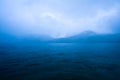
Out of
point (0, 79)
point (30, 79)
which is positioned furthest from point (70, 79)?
point (0, 79)

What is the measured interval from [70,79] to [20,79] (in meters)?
9.99

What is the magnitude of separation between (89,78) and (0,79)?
702 inches

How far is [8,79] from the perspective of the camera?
25562 mm

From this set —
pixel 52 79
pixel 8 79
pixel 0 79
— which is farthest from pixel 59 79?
pixel 0 79

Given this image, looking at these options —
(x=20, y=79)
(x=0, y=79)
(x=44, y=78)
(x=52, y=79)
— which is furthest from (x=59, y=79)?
(x=0, y=79)

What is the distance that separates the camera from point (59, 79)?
25.8 m

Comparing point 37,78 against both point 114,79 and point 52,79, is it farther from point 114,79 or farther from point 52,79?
point 114,79

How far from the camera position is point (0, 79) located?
25.5 metres

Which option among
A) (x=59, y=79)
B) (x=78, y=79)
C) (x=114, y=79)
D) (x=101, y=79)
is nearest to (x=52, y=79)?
(x=59, y=79)

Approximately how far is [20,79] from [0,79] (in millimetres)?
3965

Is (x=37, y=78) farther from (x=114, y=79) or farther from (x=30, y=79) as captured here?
(x=114, y=79)

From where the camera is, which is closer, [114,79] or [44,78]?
[114,79]

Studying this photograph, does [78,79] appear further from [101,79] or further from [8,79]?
[8,79]

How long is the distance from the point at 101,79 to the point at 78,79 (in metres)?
4.46
